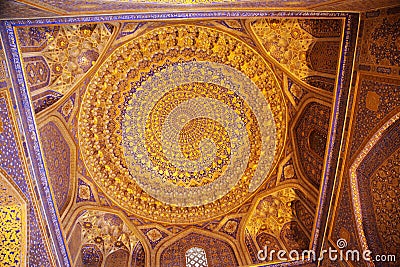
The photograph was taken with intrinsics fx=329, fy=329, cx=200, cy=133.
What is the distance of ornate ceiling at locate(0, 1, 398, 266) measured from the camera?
18.2 ft

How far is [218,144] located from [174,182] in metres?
1.43

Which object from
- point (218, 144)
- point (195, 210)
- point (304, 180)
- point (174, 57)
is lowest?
point (195, 210)

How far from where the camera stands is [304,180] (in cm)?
738

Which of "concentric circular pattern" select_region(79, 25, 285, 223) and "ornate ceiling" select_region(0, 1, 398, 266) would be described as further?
"concentric circular pattern" select_region(79, 25, 285, 223)

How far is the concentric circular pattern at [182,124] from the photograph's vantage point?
689 centimetres

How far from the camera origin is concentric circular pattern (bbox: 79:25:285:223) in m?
6.89

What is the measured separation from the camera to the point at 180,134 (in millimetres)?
8109

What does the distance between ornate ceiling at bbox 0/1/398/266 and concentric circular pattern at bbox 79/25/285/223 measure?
0.03 metres

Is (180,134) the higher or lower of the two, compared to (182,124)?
lower

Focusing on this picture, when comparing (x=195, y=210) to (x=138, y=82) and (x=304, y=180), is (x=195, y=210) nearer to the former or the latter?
(x=304, y=180)

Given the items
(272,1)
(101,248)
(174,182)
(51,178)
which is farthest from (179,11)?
(101,248)

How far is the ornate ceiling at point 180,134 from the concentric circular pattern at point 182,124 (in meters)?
0.03

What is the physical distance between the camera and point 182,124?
8.07 metres

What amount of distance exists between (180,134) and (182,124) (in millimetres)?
254
